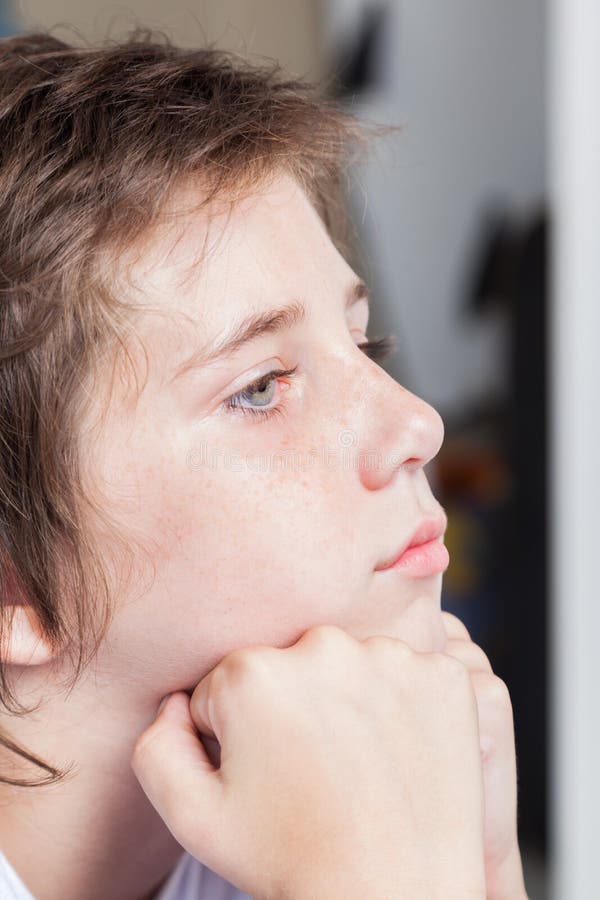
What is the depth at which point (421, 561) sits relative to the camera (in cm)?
70

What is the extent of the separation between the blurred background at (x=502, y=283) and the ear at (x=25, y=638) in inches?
41.3

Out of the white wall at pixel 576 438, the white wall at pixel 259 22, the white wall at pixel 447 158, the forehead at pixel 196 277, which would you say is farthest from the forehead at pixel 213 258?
the white wall at pixel 259 22

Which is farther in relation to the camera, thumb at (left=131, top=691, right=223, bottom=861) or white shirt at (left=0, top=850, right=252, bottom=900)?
white shirt at (left=0, top=850, right=252, bottom=900)

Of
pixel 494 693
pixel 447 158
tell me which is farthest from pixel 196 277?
pixel 447 158

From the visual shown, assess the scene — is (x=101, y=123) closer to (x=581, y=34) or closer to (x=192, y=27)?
(x=581, y=34)

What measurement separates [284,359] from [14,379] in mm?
190

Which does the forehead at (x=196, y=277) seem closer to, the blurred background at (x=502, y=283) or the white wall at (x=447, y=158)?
the blurred background at (x=502, y=283)

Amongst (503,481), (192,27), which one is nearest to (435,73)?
(192,27)

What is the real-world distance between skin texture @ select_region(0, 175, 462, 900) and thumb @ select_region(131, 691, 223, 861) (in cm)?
4

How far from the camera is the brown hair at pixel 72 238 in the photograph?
645 mm

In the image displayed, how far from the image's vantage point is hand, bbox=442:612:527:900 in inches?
30.7

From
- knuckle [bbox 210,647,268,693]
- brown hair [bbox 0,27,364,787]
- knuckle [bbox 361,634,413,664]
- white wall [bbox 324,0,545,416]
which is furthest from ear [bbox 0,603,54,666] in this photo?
white wall [bbox 324,0,545,416]

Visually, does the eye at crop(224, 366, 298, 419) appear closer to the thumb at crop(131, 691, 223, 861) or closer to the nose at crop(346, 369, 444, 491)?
the nose at crop(346, 369, 444, 491)

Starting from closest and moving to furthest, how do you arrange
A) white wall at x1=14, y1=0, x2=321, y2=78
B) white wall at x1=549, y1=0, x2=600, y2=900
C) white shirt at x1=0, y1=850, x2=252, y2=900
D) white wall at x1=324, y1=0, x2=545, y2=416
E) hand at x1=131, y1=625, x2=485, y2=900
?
1. hand at x1=131, y1=625, x2=485, y2=900
2. white shirt at x1=0, y1=850, x2=252, y2=900
3. white wall at x1=549, y1=0, x2=600, y2=900
4. white wall at x1=324, y1=0, x2=545, y2=416
5. white wall at x1=14, y1=0, x2=321, y2=78
